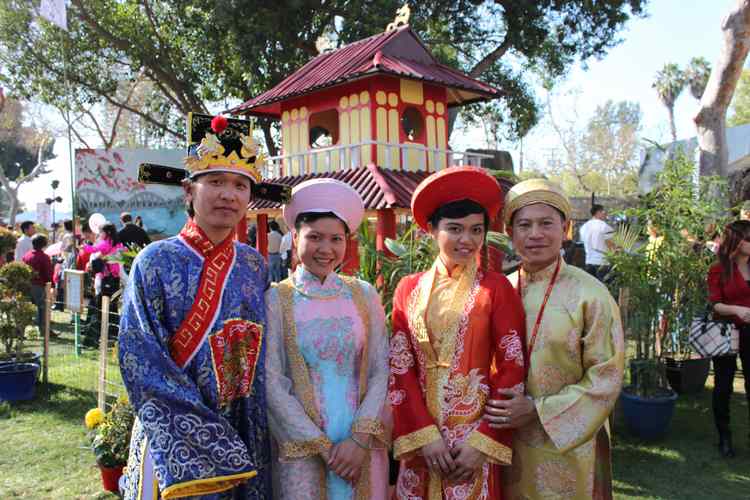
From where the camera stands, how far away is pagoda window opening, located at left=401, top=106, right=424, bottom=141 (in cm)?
1044

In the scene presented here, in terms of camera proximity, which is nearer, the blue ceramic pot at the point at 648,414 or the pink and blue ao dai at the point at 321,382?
the pink and blue ao dai at the point at 321,382

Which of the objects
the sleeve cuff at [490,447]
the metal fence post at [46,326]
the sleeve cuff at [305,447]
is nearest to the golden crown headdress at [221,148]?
the sleeve cuff at [305,447]

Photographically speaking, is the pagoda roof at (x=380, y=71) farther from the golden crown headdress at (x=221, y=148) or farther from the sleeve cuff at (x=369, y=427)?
the sleeve cuff at (x=369, y=427)

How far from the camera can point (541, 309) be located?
226 centimetres

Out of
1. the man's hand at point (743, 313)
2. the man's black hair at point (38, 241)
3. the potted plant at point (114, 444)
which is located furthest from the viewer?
the man's black hair at point (38, 241)

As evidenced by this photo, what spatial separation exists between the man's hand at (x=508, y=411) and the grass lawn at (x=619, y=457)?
247 cm

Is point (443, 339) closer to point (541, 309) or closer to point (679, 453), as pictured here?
point (541, 309)

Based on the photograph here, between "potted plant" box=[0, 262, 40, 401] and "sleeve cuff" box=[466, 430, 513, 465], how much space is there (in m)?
5.78

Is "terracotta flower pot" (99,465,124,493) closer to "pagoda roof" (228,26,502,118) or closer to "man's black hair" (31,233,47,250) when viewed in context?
"man's black hair" (31,233,47,250)

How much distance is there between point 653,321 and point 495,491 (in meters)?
3.62

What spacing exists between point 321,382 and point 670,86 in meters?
38.2

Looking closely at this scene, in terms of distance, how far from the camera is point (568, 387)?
2.16 metres

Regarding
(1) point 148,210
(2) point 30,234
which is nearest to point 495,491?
(2) point 30,234

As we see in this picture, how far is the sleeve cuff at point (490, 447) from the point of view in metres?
2.05
